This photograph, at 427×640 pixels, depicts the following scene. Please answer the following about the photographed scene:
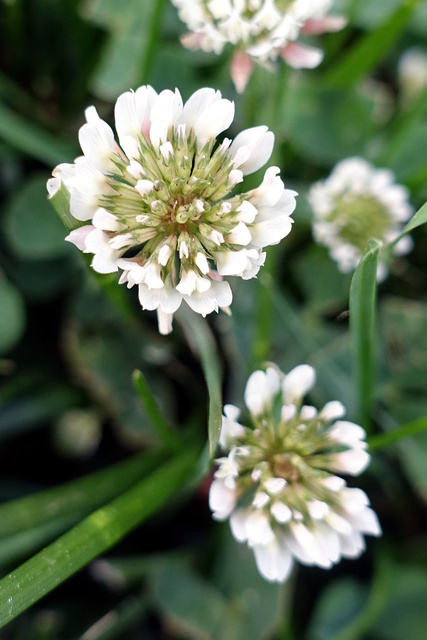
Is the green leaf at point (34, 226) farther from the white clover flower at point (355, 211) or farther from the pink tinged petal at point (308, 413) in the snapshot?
the pink tinged petal at point (308, 413)

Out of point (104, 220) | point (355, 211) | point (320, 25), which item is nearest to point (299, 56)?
point (320, 25)

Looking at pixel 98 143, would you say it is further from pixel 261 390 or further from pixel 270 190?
pixel 261 390

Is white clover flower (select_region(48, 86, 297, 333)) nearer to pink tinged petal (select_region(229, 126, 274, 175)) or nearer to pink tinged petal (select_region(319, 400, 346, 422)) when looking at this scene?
pink tinged petal (select_region(229, 126, 274, 175))

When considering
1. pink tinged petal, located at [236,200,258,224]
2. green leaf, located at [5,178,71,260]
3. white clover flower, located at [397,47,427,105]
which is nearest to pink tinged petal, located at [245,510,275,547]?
pink tinged petal, located at [236,200,258,224]

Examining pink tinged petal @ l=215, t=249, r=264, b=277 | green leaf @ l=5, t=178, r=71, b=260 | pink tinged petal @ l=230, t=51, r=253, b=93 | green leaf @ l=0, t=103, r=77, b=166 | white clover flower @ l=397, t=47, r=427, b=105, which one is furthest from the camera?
white clover flower @ l=397, t=47, r=427, b=105

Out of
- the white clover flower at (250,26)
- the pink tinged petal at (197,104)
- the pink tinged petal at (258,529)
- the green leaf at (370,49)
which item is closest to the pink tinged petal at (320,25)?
the white clover flower at (250,26)
